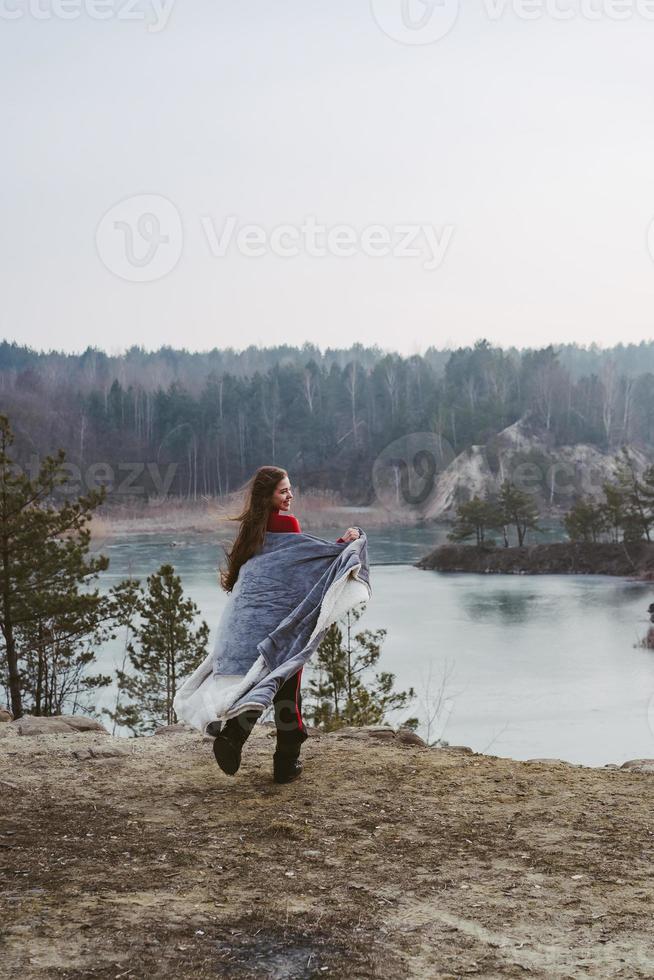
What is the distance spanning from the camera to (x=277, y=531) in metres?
5.28

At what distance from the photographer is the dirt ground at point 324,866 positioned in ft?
10.6

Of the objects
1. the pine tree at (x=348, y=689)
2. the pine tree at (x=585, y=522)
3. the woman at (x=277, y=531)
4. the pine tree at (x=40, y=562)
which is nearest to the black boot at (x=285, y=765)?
the woman at (x=277, y=531)

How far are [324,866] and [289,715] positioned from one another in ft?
3.83

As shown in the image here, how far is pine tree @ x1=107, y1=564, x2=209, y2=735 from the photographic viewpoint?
15.0 meters

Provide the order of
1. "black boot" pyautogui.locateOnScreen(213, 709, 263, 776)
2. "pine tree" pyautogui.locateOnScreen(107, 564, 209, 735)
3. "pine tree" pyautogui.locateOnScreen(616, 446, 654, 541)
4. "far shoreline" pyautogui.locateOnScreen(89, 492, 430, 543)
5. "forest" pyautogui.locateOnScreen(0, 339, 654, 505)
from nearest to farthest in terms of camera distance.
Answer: "black boot" pyautogui.locateOnScreen(213, 709, 263, 776) < "pine tree" pyautogui.locateOnScreen(107, 564, 209, 735) < "pine tree" pyautogui.locateOnScreen(616, 446, 654, 541) < "far shoreline" pyautogui.locateOnScreen(89, 492, 430, 543) < "forest" pyautogui.locateOnScreen(0, 339, 654, 505)

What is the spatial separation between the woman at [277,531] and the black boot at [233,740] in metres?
0.27

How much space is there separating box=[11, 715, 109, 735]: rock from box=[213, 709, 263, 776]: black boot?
2351mm

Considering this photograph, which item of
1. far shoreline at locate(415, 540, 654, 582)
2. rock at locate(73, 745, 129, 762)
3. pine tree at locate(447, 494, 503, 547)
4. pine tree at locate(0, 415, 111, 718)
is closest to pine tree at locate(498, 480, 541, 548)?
pine tree at locate(447, 494, 503, 547)

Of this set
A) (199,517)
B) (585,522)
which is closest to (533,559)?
(585,522)

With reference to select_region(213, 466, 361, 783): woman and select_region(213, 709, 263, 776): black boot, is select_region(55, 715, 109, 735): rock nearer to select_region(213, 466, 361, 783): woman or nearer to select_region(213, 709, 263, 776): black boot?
select_region(213, 466, 361, 783): woman

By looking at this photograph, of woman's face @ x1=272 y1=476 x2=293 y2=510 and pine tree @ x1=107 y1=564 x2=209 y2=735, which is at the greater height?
woman's face @ x1=272 y1=476 x2=293 y2=510

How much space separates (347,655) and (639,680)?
9.05m

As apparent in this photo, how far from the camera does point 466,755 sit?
6133mm

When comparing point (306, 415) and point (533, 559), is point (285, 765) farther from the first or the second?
point (306, 415)
